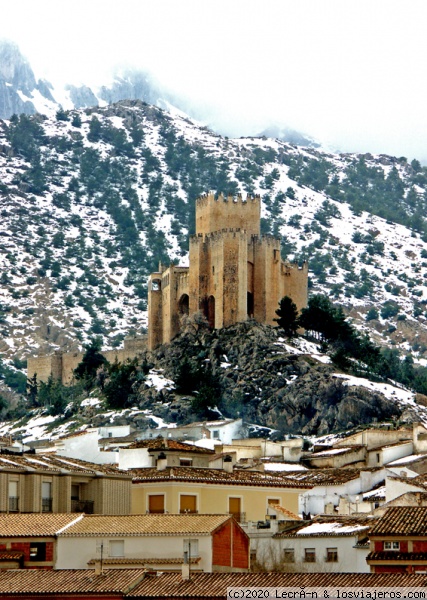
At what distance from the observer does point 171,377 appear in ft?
472

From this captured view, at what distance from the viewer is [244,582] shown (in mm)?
51844

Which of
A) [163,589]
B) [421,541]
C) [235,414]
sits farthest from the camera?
[235,414]

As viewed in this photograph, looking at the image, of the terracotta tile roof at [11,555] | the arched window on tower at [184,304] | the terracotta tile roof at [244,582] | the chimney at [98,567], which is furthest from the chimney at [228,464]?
the arched window on tower at [184,304]

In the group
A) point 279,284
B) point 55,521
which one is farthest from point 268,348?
point 55,521

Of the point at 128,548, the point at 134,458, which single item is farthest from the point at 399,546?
the point at 134,458

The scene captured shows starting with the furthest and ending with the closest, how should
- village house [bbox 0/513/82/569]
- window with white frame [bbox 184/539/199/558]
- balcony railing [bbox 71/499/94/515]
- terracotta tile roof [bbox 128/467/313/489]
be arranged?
terracotta tile roof [bbox 128/467/313/489], balcony railing [bbox 71/499/94/515], village house [bbox 0/513/82/569], window with white frame [bbox 184/539/199/558]

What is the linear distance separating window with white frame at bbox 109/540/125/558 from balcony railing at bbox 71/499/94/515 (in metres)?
8.44

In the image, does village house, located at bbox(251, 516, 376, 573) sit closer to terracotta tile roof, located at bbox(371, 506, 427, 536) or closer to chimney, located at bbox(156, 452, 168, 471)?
terracotta tile roof, located at bbox(371, 506, 427, 536)

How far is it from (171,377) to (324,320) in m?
13.7

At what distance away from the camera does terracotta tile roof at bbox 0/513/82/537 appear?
60.1 metres

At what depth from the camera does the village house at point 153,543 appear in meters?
59.2

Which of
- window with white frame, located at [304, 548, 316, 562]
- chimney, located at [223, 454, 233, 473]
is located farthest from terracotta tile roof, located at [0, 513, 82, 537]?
chimney, located at [223, 454, 233, 473]

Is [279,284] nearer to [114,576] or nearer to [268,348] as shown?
[268,348]

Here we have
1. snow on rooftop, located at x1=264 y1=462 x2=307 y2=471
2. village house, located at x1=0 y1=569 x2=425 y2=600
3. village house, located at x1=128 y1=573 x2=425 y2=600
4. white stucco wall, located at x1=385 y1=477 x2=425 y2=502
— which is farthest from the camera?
snow on rooftop, located at x1=264 y1=462 x2=307 y2=471
